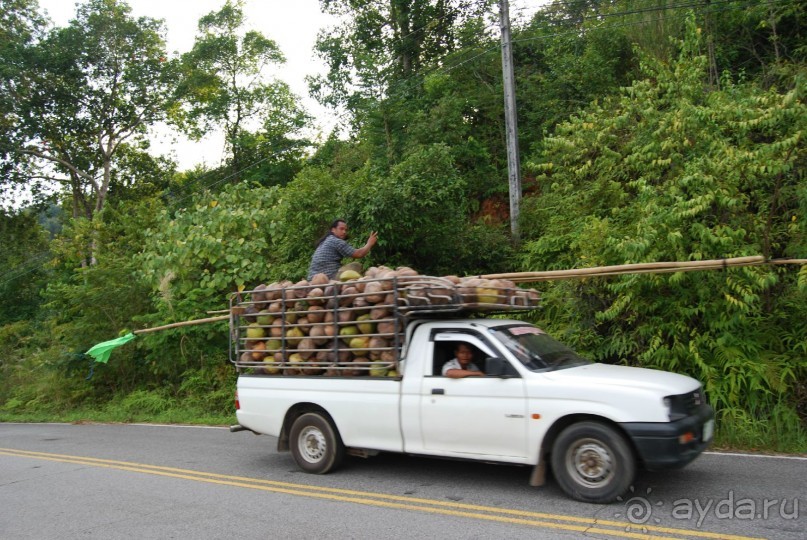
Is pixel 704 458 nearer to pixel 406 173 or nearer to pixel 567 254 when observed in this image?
pixel 567 254

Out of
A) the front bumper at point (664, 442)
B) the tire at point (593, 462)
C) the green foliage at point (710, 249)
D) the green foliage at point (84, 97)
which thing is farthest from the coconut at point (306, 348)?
the green foliage at point (84, 97)

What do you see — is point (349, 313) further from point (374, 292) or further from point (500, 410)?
point (500, 410)

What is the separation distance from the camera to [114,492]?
7.35 meters

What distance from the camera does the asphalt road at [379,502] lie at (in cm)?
524

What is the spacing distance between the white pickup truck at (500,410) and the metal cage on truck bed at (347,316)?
100mm

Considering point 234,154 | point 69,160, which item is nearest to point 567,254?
point 234,154

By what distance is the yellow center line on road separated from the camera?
196 inches

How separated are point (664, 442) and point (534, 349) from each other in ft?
5.31

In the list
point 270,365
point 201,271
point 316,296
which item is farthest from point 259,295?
point 201,271

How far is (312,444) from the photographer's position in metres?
7.59

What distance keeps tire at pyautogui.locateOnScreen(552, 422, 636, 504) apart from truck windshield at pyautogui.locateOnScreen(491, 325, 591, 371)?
0.79 metres

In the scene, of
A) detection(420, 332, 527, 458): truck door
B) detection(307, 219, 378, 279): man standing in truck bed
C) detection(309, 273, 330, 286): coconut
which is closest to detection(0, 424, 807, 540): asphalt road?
detection(420, 332, 527, 458): truck door

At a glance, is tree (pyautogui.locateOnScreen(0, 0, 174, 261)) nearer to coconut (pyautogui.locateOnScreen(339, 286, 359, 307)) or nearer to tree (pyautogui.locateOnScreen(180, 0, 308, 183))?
tree (pyautogui.locateOnScreen(180, 0, 308, 183))

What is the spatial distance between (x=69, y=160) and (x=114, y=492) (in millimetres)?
26666
